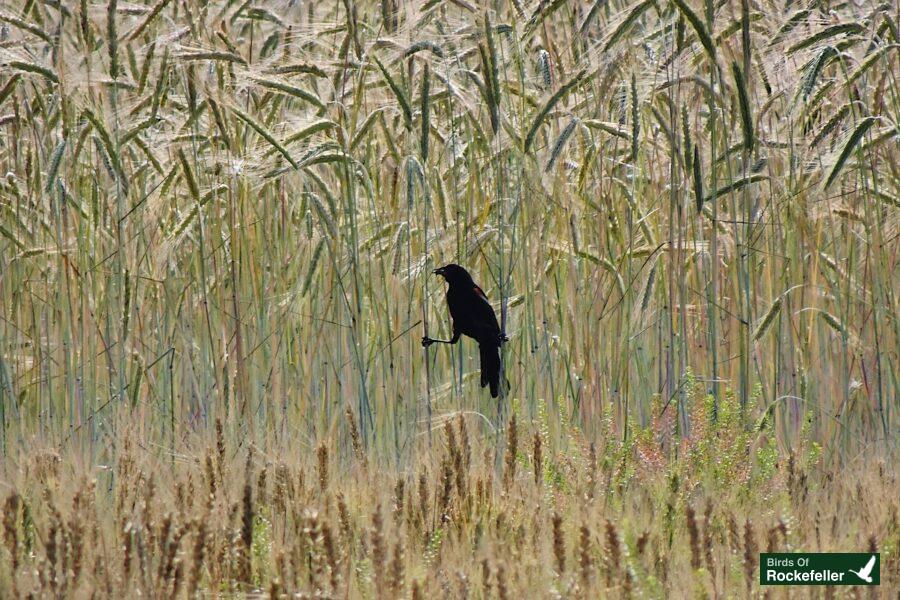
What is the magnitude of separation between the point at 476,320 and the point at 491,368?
0.54 ft

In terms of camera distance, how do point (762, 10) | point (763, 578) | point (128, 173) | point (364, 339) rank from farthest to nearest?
point (128, 173) < point (364, 339) < point (762, 10) < point (763, 578)

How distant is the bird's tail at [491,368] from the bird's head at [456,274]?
194 millimetres

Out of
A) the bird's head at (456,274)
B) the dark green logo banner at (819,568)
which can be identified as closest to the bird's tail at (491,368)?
the bird's head at (456,274)

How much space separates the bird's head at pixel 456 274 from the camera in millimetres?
3092

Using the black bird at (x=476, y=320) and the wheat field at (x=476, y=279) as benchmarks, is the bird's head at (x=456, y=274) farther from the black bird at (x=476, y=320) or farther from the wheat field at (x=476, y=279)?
the wheat field at (x=476, y=279)

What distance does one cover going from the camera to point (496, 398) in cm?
325

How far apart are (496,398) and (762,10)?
1.44m

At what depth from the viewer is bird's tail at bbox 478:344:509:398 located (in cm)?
306

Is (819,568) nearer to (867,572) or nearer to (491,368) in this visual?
(867,572)

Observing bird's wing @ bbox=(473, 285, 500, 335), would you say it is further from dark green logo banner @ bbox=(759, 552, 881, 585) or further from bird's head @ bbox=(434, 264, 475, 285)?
dark green logo banner @ bbox=(759, 552, 881, 585)

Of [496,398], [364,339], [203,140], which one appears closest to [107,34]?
[203,140]

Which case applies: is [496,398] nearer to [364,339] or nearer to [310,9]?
[364,339]

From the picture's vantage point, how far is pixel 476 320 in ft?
9.84

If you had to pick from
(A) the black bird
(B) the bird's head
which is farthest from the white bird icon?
(B) the bird's head
